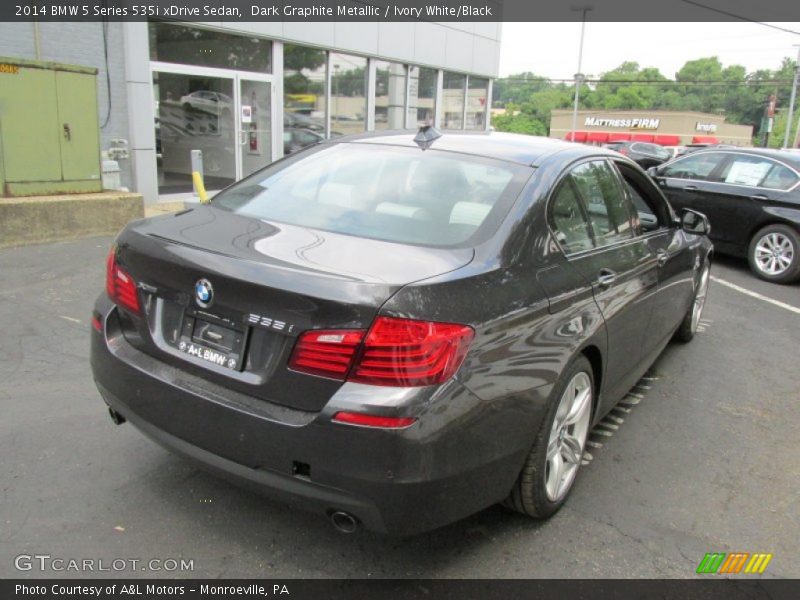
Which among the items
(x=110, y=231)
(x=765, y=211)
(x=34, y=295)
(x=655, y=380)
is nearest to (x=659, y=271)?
(x=655, y=380)

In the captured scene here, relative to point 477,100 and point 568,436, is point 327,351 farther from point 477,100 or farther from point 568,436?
point 477,100

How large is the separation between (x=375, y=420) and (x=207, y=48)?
11.7 m

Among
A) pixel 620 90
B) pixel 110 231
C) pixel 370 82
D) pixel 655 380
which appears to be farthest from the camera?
pixel 620 90

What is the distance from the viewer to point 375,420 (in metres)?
2.18

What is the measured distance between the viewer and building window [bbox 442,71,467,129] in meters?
19.6

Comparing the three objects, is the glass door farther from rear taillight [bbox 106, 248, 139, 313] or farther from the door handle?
the door handle

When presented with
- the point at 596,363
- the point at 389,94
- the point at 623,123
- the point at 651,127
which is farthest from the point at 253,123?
the point at 623,123

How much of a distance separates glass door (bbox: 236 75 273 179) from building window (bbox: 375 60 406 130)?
13.2 ft

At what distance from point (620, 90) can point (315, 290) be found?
115 m

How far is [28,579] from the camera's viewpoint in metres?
2.47

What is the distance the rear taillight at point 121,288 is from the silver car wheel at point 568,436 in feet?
5.94

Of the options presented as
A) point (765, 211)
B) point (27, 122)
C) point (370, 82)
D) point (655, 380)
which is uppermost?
point (370, 82)

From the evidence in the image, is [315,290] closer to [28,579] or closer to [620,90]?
[28,579]

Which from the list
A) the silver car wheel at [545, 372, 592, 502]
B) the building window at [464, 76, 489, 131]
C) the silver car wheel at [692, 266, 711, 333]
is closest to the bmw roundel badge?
the silver car wheel at [545, 372, 592, 502]
